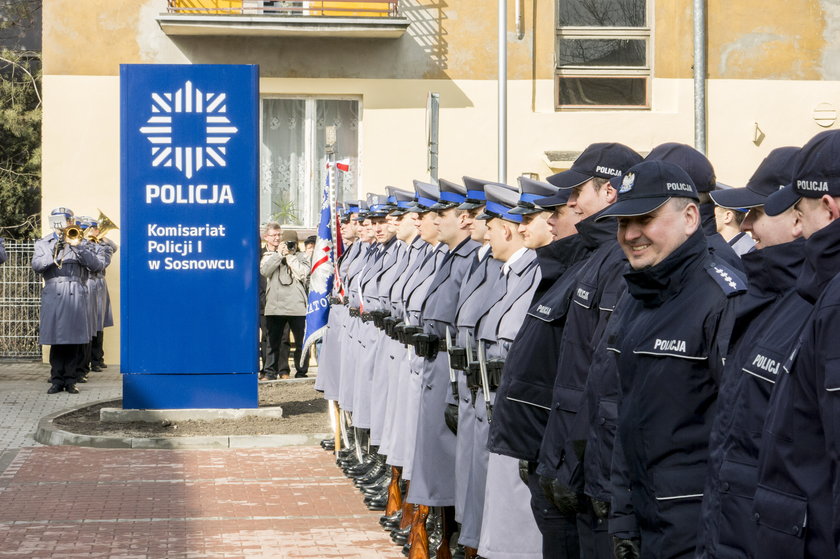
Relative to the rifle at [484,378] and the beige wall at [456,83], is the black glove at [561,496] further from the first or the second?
the beige wall at [456,83]

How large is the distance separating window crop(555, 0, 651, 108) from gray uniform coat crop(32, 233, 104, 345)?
918 cm

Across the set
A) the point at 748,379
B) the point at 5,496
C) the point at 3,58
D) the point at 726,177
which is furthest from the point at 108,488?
the point at 3,58

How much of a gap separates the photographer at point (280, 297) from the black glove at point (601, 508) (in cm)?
1555

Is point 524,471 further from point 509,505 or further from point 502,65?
point 502,65

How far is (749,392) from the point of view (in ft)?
12.7

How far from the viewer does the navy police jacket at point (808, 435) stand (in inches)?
Answer: 132

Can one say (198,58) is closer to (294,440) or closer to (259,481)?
(294,440)

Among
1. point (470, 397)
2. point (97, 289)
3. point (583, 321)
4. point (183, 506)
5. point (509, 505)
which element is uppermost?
point (583, 321)

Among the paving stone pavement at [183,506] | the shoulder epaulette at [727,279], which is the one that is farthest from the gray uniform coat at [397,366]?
the shoulder epaulette at [727,279]

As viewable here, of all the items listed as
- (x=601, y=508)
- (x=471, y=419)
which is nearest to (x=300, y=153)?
(x=471, y=419)

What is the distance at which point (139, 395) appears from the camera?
15.1 m

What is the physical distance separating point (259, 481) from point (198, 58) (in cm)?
1304

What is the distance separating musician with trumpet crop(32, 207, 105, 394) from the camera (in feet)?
62.8

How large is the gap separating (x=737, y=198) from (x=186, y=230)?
10.5 m
